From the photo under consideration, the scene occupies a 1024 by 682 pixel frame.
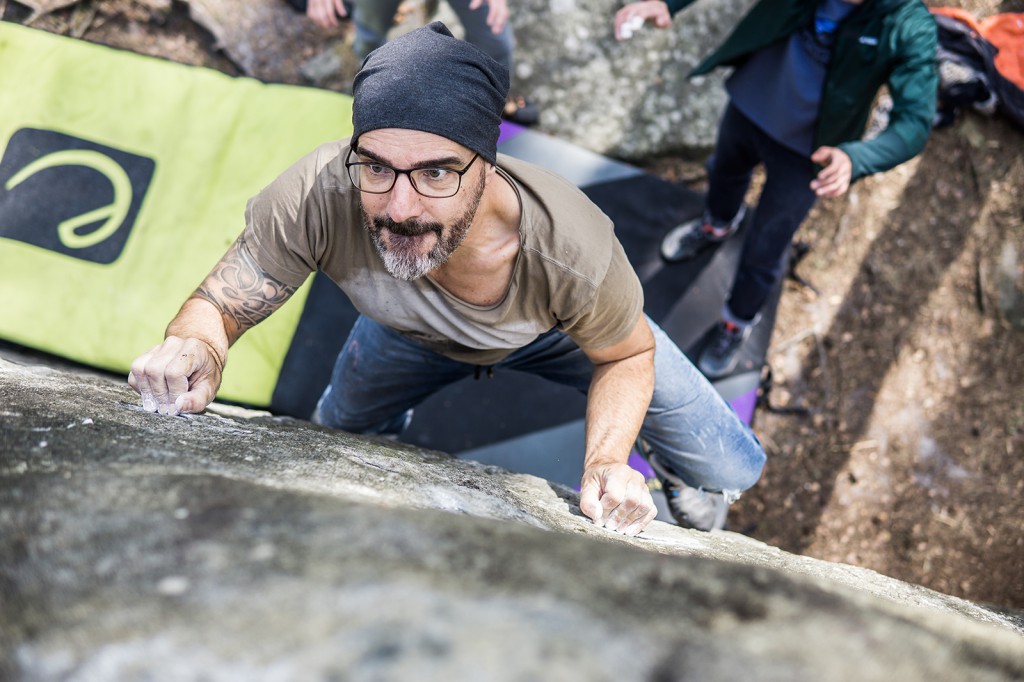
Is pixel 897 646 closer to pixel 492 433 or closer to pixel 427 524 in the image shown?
pixel 427 524

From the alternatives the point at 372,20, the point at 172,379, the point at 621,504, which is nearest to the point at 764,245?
the point at 621,504

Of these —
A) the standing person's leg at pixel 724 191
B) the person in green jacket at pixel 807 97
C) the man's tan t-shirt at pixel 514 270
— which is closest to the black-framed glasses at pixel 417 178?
the man's tan t-shirt at pixel 514 270

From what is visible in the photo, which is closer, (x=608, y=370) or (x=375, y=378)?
(x=608, y=370)

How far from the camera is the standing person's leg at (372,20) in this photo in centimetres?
320

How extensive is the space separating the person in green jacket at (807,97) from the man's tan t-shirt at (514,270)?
106cm

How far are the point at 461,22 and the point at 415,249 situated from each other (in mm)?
1932

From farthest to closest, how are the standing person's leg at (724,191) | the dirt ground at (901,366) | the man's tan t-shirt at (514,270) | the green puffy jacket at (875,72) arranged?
the dirt ground at (901,366) < the standing person's leg at (724,191) < the green puffy jacket at (875,72) < the man's tan t-shirt at (514,270)

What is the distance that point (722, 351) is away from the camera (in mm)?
3205

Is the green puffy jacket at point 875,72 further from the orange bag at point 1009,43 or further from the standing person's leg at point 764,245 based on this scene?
the orange bag at point 1009,43

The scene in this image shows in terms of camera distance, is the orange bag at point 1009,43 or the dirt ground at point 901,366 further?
the orange bag at point 1009,43

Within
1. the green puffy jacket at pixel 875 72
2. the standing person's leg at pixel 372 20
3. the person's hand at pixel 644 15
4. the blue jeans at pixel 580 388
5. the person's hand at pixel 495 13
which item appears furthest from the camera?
the standing person's leg at pixel 372 20

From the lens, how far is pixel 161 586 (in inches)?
34.2

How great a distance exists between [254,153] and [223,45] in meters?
0.93

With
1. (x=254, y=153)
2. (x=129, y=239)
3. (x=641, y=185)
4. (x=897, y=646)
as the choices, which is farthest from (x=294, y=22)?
(x=897, y=646)
